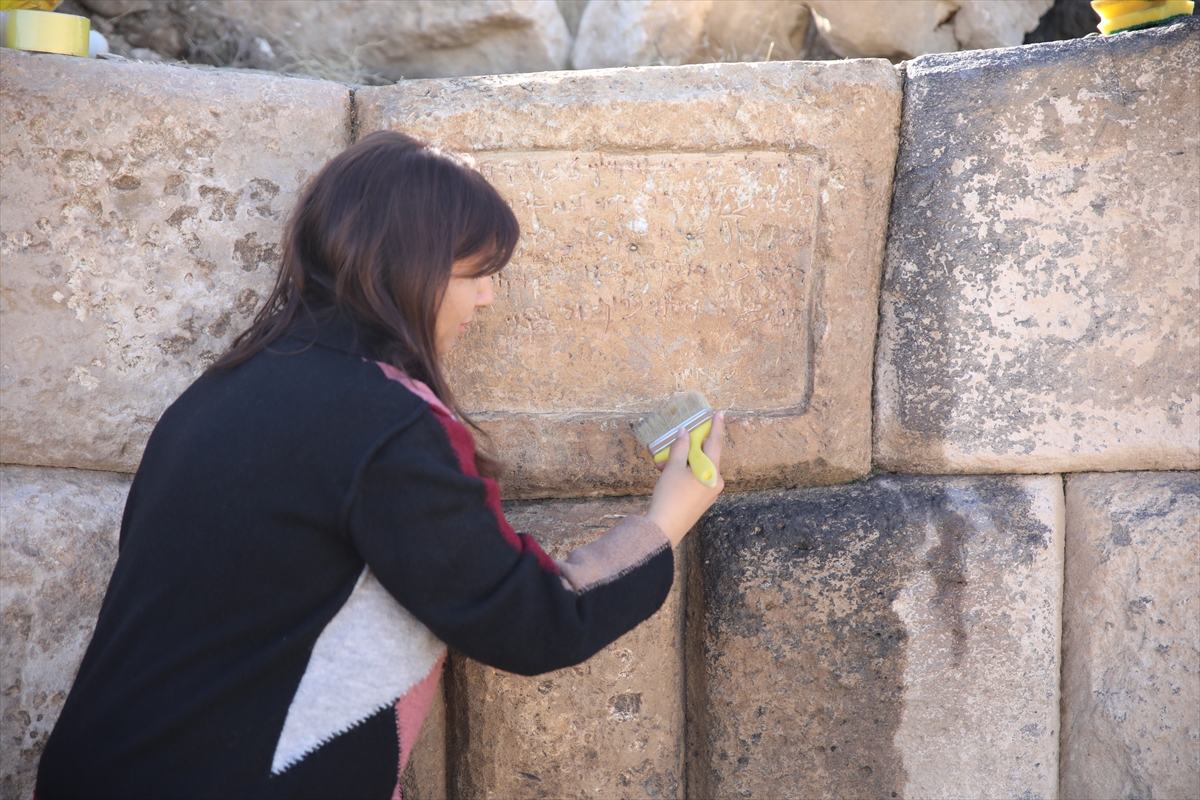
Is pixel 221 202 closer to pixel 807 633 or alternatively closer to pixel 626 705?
pixel 626 705

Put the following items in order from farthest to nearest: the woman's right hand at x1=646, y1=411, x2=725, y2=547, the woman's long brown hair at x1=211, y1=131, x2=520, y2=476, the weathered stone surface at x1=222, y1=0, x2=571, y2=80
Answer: the weathered stone surface at x1=222, y1=0, x2=571, y2=80, the woman's right hand at x1=646, y1=411, x2=725, y2=547, the woman's long brown hair at x1=211, y1=131, x2=520, y2=476

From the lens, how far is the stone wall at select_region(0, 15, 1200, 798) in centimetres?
144

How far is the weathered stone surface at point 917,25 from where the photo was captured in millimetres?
2016

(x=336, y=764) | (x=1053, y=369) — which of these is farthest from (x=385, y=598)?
(x=1053, y=369)

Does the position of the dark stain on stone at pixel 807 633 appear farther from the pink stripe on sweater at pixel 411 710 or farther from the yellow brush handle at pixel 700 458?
the pink stripe on sweater at pixel 411 710

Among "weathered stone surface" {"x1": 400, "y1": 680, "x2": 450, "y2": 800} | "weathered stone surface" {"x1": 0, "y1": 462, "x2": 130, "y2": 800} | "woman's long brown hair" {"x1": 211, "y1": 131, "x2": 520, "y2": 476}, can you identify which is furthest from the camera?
"weathered stone surface" {"x1": 400, "y1": 680, "x2": 450, "y2": 800}

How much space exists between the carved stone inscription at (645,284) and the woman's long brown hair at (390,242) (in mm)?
416

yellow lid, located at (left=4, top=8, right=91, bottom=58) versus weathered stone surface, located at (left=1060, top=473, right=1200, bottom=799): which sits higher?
yellow lid, located at (left=4, top=8, right=91, bottom=58)

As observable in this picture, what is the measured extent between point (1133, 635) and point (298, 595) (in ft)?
4.42

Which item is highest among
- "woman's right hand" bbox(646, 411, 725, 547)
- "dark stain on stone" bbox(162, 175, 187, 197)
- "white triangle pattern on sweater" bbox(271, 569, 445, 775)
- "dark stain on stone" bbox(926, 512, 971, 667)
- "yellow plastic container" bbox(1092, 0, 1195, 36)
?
"yellow plastic container" bbox(1092, 0, 1195, 36)

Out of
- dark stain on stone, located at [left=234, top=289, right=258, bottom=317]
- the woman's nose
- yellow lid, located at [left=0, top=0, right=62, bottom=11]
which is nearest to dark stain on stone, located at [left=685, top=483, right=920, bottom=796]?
the woman's nose

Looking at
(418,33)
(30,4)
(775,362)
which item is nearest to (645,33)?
(418,33)

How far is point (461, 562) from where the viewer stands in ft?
2.92

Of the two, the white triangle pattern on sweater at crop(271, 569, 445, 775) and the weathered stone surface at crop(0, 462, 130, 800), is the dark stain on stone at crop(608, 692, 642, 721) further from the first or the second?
the weathered stone surface at crop(0, 462, 130, 800)
